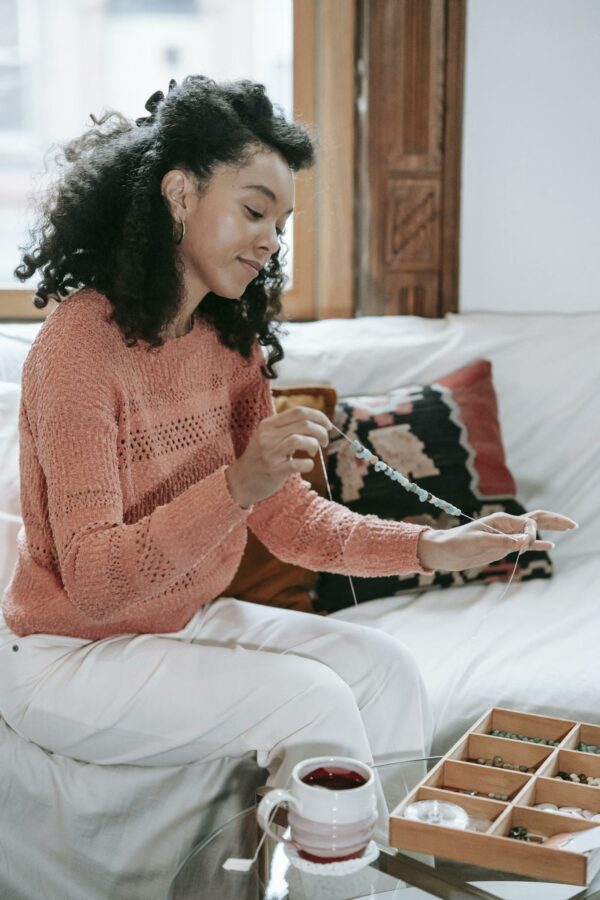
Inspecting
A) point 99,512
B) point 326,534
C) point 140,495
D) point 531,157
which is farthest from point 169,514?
point 531,157

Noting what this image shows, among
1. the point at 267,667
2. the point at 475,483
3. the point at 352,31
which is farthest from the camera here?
the point at 352,31

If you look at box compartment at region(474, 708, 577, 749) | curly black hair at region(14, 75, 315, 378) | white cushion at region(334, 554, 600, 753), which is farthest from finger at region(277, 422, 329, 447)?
white cushion at region(334, 554, 600, 753)

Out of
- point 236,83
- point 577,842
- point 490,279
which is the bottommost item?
point 577,842

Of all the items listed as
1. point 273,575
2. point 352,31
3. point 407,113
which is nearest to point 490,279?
point 407,113

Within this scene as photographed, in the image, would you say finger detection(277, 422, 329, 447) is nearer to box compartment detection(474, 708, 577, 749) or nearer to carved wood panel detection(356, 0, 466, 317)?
box compartment detection(474, 708, 577, 749)

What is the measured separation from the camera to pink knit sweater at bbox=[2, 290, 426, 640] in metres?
1.30

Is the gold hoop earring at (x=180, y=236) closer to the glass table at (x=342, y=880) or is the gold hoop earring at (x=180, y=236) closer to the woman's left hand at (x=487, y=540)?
the woman's left hand at (x=487, y=540)

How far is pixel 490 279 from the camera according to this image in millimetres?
2609

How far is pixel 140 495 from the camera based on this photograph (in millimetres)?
1486

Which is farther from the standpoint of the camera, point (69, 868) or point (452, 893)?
point (69, 868)

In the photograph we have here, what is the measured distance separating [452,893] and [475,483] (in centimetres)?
104

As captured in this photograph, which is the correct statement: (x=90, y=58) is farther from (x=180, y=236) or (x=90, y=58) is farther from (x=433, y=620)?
(x=433, y=620)

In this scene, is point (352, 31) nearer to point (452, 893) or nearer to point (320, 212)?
point (320, 212)

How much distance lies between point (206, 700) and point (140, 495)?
0.30 metres
